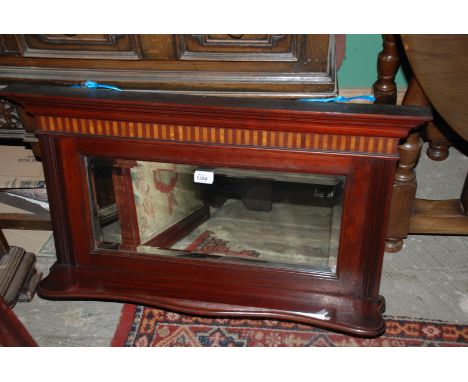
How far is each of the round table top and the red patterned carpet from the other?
49cm

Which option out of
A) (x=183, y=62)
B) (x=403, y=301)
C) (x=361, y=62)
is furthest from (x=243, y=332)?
(x=361, y=62)

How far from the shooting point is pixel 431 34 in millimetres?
1049

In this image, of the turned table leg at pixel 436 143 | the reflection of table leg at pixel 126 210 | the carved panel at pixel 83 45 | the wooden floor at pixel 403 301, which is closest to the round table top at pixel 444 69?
the wooden floor at pixel 403 301

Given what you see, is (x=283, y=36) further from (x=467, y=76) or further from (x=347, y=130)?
(x=467, y=76)

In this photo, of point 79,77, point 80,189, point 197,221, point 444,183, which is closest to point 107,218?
point 80,189

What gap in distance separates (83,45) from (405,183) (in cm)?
90

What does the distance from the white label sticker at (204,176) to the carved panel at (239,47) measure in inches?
9.8

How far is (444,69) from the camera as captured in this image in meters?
1.08

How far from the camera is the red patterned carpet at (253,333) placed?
1227 millimetres

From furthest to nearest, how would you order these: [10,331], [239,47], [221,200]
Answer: [221,200] < [239,47] < [10,331]

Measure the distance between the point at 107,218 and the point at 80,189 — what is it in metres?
0.10

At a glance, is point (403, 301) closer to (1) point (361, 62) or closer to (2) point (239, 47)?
(2) point (239, 47)

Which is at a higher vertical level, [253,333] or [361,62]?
[361,62]

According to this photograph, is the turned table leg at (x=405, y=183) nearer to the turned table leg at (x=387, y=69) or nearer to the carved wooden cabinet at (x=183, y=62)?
the turned table leg at (x=387, y=69)
